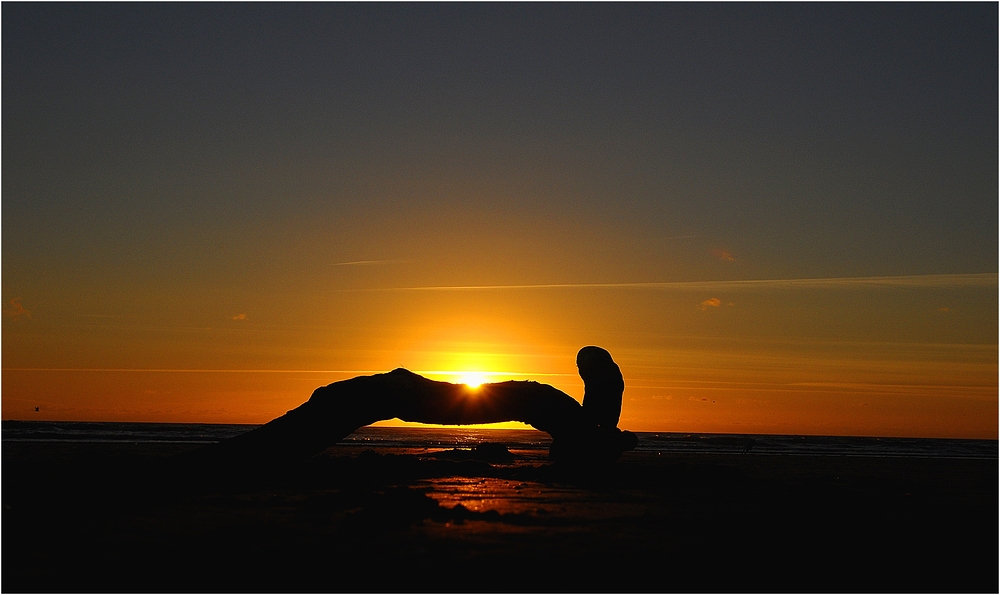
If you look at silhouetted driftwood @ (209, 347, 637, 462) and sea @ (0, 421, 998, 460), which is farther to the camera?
sea @ (0, 421, 998, 460)

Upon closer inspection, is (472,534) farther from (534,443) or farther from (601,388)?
(534,443)

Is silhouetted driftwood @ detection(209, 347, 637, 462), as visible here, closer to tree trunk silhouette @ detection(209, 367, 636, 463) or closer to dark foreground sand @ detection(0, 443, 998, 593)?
tree trunk silhouette @ detection(209, 367, 636, 463)

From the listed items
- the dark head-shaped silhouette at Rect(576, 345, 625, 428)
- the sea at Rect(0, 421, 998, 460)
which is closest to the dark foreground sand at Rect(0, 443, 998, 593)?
the dark head-shaped silhouette at Rect(576, 345, 625, 428)

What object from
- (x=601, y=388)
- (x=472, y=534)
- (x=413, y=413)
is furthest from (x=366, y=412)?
(x=472, y=534)

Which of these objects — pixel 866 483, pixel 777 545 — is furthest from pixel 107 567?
pixel 866 483

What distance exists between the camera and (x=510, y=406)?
755 inches

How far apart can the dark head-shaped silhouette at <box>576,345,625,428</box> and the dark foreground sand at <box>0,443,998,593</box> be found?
130 inches

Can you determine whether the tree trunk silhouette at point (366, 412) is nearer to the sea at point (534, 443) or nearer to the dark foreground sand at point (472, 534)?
the dark foreground sand at point (472, 534)

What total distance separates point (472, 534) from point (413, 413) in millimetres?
8836

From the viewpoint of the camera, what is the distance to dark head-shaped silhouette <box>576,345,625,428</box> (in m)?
20.5

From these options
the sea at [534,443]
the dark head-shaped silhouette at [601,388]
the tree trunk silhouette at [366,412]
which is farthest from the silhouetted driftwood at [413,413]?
the sea at [534,443]

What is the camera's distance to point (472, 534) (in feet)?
31.8

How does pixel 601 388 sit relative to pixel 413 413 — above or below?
above

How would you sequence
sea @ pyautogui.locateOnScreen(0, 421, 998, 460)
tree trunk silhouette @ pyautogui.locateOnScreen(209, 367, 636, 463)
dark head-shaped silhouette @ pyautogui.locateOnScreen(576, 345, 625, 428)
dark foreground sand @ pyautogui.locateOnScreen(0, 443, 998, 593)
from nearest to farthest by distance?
dark foreground sand @ pyautogui.locateOnScreen(0, 443, 998, 593) → tree trunk silhouette @ pyautogui.locateOnScreen(209, 367, 636, 463) → dark head-shaped silhouette @ pyautogui.locateOnScreen(576, 345, 625, 428) → sea @ pyautogui.locateOnScreen(0, 421, 998, 460)
